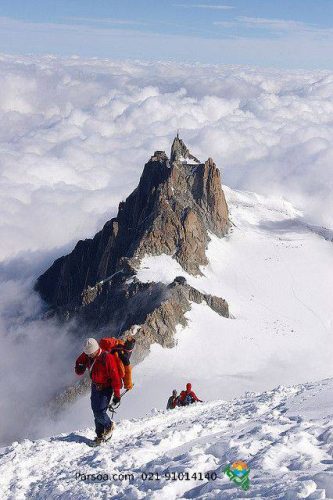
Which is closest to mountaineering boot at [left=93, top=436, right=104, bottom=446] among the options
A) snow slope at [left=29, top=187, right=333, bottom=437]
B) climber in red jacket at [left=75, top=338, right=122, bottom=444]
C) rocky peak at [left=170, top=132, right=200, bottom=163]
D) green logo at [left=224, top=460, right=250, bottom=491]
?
climber in red jacket at [left=75, top=338, right=122, bottom=444]

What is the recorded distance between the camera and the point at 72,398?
185 feet

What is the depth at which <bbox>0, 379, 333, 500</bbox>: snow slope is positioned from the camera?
1054 cm

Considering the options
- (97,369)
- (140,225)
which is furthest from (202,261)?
(97,369)

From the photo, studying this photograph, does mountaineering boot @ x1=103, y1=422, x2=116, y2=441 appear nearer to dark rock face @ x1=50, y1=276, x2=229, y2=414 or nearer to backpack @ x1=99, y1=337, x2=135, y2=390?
backpack @ x1=99, y1=337, x2=135, y2=390

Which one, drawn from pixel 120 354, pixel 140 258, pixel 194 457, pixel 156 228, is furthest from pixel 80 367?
pixel 156 228

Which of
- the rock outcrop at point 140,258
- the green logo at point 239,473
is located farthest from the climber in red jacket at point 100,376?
the rock outcrop at point 140,258

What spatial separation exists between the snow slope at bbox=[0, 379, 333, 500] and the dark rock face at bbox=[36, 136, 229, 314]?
66011 millimetres

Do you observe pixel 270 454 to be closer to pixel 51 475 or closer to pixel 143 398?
pixel 51 475

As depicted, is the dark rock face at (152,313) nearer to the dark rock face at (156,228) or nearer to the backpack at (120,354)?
the dark rock face at (156,228)

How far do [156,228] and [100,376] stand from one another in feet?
227

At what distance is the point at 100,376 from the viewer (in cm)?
1437

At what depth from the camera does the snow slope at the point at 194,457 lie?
10539 mm

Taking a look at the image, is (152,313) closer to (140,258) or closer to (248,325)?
(248,325)

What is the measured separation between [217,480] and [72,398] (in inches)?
1869
